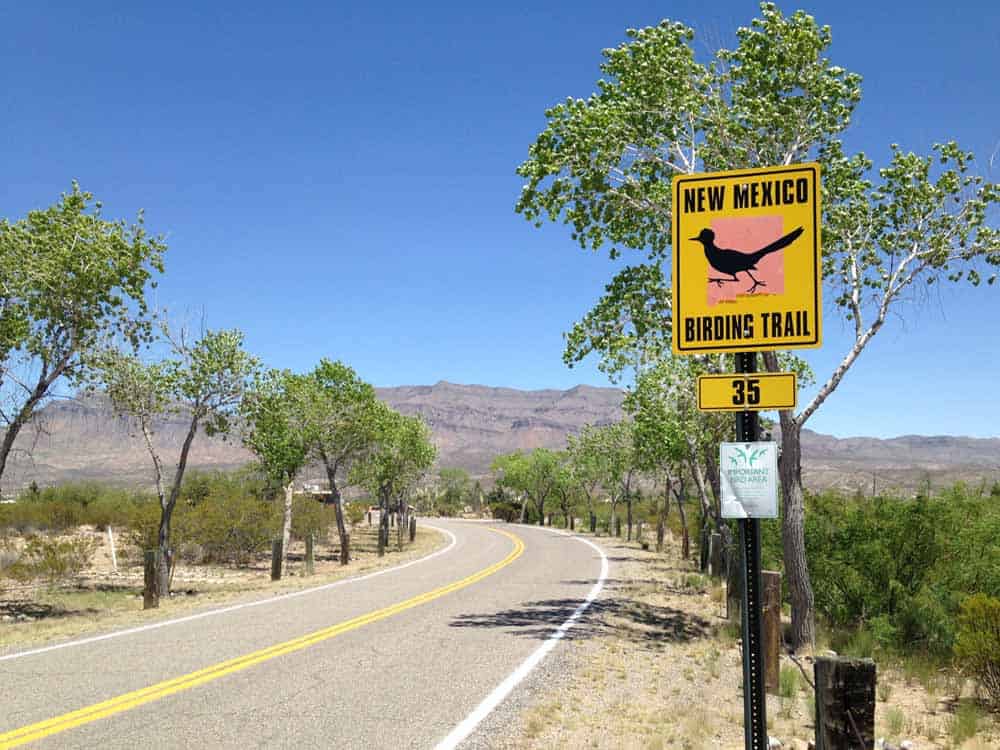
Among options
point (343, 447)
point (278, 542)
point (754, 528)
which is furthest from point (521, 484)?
point (754, 528)

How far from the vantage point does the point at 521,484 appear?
244 ft

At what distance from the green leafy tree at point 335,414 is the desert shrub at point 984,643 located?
2593 cm

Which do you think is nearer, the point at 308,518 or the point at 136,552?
the point at 136,552

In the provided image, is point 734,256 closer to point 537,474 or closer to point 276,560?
point 276,560

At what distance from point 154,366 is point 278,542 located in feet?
19.1

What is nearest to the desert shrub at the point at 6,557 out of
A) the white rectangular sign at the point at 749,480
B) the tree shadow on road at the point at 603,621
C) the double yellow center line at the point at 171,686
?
the double yellow center line at the point at 171,686

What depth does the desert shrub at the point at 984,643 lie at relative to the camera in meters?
8.65

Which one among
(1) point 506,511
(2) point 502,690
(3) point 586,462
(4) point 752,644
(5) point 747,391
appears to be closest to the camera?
(4) point 752,644

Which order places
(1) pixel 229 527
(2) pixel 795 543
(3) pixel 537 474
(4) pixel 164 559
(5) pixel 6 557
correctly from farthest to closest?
(3) pixel 537 474, (1) pixel 229 527, (5) pixel 6 557, (4) pixel 164 559, (2) pixel 795 543

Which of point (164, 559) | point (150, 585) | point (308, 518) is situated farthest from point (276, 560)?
point (308, 518)

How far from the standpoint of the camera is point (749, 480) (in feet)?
14.8

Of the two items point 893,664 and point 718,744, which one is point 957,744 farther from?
point 893,664

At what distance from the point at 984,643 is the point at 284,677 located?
732 centimetres

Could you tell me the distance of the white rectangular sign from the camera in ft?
14.6
